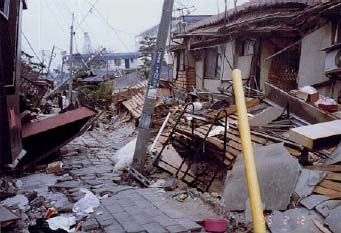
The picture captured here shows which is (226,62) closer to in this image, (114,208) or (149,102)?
(149,102)

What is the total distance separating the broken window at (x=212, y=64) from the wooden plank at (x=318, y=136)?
Result: 38.7ft

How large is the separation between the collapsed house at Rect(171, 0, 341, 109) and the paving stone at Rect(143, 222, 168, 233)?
19.0ft

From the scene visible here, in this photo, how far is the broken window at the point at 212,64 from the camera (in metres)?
17.1

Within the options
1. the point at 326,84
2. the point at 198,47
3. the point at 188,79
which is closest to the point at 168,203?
the point at 326,84

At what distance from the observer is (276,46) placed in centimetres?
1241

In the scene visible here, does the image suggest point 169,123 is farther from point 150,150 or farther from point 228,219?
point 228,219

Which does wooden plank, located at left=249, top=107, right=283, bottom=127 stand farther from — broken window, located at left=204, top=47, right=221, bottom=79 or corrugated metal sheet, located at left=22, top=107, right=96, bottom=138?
broken window, located at left=204, top=47, right=221, bottom=79

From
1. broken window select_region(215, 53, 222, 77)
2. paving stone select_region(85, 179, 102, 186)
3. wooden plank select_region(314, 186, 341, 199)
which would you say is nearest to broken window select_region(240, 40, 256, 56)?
Result: broken window select_region(215, 53, 222, 77)

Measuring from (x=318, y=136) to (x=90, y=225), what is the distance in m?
3.23

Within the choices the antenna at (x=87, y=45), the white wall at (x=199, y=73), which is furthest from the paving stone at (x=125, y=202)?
the antenna at (x=87, y=45)

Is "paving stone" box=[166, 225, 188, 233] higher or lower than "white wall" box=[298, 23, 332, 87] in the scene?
lower

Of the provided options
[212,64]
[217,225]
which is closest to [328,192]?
[217,225]

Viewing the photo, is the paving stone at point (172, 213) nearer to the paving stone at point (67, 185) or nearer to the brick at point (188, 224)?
the brick at point (188, 224)

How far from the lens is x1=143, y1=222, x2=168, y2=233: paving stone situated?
4.31 meters
